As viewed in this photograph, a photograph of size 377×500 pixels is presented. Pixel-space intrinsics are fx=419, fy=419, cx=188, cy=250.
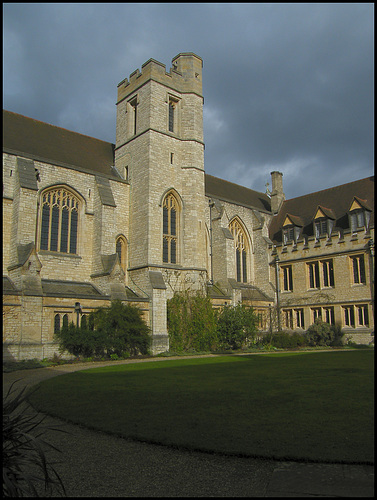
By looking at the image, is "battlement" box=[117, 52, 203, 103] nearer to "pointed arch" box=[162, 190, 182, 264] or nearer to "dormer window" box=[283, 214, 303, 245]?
"pointed arch" box=[162, 190, 182, 264]

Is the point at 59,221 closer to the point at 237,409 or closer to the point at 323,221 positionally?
the point at 237,409

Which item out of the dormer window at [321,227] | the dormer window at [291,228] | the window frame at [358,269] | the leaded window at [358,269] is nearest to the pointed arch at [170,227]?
the dormer window at [291,228]

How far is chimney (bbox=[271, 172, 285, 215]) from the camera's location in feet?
128

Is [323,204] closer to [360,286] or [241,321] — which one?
[360,286]

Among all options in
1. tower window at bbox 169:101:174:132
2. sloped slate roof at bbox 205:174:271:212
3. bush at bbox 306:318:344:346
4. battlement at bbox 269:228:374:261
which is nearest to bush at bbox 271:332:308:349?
bush at bbox 306:318:344:346

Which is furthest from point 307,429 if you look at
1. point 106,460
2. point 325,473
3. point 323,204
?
point 323,204

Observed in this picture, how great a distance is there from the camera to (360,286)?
28844 millimetres

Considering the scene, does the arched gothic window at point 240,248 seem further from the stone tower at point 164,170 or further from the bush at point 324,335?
the bush at point 324,335

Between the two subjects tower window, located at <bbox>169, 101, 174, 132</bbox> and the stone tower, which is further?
tower window, located at <bbox>169, 101, 174, 132</bbox>

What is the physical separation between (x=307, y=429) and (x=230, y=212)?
2806 centimetres

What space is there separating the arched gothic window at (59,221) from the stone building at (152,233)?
2.4 inches

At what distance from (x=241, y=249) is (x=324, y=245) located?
691 cm

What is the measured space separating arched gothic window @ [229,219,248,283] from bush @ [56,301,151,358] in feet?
47.2

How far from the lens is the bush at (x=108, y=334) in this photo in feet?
64.9
